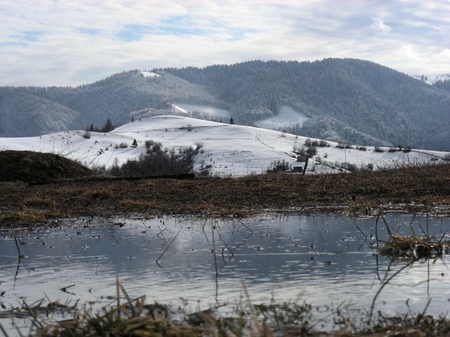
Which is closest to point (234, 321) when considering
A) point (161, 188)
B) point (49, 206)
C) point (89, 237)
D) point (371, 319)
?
point (371, 319)

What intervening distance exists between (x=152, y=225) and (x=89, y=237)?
1278 mm

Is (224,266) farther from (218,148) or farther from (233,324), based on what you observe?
(218,148)

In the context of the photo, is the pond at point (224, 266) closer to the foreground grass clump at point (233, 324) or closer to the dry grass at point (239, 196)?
the foreground grass clump at point (233, 324)

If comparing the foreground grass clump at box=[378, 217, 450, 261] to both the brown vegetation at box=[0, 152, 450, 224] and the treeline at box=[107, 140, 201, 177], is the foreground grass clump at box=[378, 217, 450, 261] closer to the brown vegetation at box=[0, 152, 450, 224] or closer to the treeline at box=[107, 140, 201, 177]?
the brown vegetation at box=[0, 152, 450, 224]

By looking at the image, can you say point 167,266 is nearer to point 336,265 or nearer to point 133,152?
point 336,265

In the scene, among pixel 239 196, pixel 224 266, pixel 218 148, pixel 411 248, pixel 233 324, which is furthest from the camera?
pixel 218 148

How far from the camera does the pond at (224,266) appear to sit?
531 centimetres

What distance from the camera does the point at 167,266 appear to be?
22.1ft

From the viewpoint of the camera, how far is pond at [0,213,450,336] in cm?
531

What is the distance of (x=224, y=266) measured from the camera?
6609 millimetres

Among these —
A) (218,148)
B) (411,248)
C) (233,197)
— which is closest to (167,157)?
(218,148)

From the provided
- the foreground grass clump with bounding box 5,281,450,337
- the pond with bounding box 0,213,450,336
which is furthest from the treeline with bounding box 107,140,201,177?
the foreground grass clump with bounding box 5,281,450,337

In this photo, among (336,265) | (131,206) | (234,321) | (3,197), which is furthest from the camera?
(3,197)

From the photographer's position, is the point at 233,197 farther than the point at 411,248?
Yes
